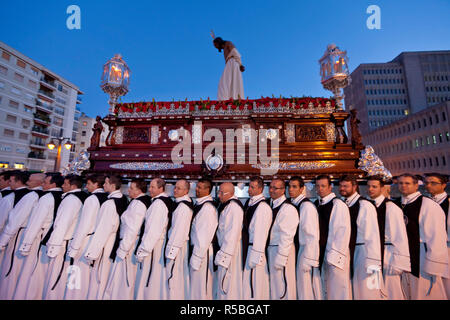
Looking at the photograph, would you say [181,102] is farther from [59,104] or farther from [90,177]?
[59,104]

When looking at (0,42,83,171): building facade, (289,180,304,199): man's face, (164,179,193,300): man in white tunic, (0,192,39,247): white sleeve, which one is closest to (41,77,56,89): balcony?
(0,42,83,171): building facade

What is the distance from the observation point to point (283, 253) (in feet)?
11.2

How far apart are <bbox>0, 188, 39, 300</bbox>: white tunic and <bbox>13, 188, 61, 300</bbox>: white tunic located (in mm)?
233

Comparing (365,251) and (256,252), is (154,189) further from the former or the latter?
(365,251)

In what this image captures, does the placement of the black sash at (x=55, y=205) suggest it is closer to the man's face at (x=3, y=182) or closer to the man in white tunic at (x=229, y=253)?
the man's face at (x=3, y=182)

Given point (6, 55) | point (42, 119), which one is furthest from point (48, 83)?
point (6, 55)

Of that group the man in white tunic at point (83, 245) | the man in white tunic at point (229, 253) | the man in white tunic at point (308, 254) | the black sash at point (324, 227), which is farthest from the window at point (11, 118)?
the black sash at point (324, 227)

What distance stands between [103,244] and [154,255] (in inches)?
33.5

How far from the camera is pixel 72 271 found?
3832 mm

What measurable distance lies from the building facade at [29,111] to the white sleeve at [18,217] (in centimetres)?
4171

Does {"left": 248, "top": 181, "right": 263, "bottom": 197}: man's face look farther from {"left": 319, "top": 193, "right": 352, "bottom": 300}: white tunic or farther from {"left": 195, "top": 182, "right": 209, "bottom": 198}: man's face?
{"left": 319, "top": 193, "right": 352, "bottom": 300}: white tunic

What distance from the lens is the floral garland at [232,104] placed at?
728cm
